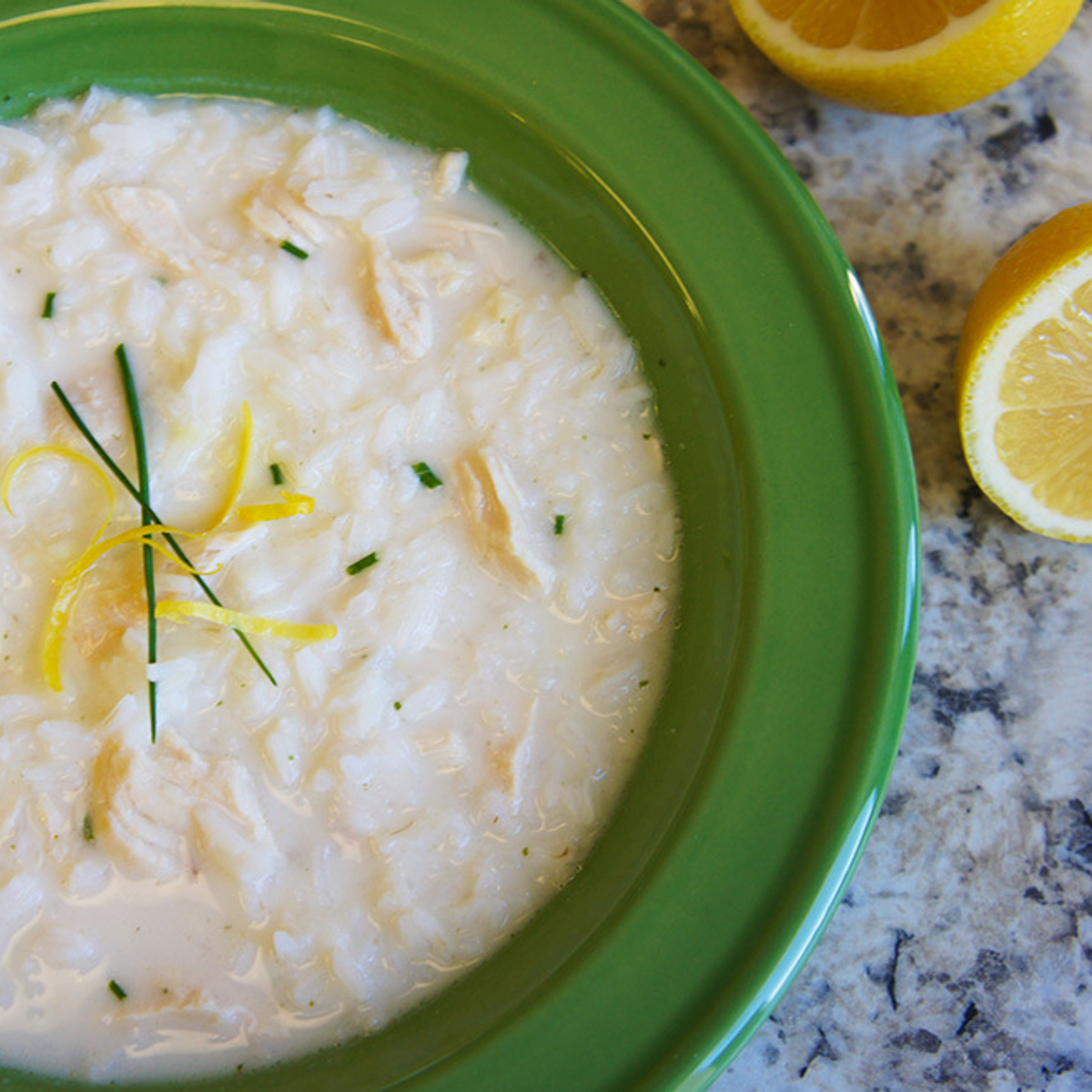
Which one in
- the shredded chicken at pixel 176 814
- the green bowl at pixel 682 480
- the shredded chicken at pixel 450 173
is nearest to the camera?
the green bowl at pixel 682 480

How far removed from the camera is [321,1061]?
161 cm

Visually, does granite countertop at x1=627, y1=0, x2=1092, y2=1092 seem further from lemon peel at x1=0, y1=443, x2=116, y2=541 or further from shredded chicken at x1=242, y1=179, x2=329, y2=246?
lemon peel at x1=0, y1=443, x2=116, y2=541

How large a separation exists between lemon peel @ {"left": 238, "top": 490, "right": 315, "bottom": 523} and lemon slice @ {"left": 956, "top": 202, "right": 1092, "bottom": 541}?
3.60 ft

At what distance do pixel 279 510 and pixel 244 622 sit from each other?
0.18 metres

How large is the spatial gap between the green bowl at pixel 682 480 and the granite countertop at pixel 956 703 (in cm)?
41

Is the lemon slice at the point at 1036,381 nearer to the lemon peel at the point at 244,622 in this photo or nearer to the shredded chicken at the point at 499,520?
the shredded chicken at the point at 499,520

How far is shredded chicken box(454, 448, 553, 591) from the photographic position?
5.53 ft

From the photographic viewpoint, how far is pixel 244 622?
1.60 meters

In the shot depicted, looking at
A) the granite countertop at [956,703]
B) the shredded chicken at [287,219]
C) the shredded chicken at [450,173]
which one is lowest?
the granite countertop at [956,703]

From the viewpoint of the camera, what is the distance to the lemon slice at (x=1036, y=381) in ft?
5.55

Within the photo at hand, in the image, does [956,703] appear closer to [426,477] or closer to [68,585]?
[426,477]

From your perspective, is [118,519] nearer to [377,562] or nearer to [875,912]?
[377,562]

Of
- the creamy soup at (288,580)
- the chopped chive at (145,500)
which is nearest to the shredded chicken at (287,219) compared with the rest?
the creamy soup at (288,580)

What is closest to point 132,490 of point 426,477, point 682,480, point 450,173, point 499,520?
point 426,477
